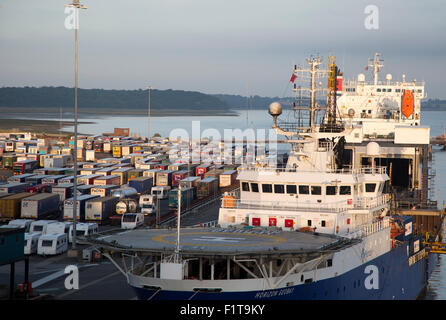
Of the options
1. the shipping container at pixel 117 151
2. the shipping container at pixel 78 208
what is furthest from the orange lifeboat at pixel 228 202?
the shipping container at pixel 117 151

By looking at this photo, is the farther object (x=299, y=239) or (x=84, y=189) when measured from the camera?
(x=84, y=189)

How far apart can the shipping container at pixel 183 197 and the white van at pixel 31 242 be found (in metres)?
19.9

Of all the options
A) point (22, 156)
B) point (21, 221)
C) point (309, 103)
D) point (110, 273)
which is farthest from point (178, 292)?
point (22, 156)

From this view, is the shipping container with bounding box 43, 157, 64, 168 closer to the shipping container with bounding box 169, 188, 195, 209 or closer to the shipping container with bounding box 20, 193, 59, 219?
the shipping container with bounding box 169, 188, 195, 209

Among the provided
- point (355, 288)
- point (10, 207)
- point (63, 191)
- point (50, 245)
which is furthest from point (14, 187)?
point (355, 288)

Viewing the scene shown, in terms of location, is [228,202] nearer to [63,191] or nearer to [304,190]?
[304,190]

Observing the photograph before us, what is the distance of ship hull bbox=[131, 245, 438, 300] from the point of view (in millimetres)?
25891

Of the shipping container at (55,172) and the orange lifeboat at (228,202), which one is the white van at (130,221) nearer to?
the orange lifeboat at (228,202)

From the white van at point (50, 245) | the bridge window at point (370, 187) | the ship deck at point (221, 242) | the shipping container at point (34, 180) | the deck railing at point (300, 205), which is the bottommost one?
the white van at point (50, 245)

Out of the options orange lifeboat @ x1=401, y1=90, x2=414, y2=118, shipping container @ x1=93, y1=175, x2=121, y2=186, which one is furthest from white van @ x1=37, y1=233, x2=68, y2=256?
orange lifeboat @ x1=401, y1=90, x2=414, y2=118

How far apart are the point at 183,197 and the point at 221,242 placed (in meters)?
44.8

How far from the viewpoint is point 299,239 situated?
29094 mm

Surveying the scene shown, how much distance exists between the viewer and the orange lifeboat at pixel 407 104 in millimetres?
72438
